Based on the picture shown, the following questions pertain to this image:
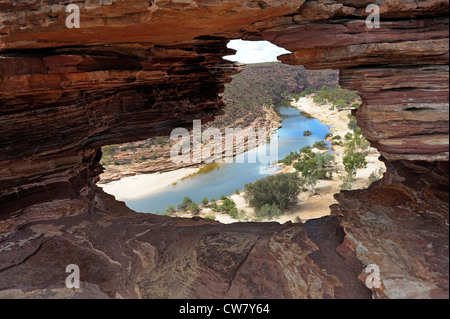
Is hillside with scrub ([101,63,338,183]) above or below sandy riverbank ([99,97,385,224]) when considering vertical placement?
above

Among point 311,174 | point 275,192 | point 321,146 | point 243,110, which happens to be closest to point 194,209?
point 275,192

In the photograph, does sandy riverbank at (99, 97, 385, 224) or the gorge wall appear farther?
sandy riverbank at (99, 97, 385, 224)

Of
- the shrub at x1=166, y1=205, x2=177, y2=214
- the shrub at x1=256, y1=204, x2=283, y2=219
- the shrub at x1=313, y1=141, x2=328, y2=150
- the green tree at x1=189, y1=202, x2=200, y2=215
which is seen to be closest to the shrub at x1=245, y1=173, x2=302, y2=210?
the shrub at x1=256, y1=204, x2=283, y2=219

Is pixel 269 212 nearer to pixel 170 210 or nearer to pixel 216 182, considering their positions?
pixel 170 210

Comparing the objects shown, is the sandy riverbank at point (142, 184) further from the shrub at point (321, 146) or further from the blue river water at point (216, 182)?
the shrub at point (321, 146)

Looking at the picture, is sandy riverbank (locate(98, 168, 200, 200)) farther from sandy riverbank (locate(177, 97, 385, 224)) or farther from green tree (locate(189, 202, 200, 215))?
sandy riverbank (locate(177, 97, 385, 224))

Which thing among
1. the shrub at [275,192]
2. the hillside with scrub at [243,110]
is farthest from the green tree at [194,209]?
the hillside with scrub at [243,110]
